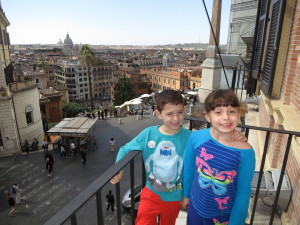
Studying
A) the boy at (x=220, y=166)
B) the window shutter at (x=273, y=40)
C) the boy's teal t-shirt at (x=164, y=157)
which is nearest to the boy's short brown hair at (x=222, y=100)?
the boy at (x=220, y=166)

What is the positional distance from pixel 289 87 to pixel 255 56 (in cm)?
319

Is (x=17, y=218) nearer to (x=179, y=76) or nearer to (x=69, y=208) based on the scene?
(x=69, y=208)

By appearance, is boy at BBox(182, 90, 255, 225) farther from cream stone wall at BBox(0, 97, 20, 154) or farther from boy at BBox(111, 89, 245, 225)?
cream stone wall at BBox(0, 97, 20, 154)

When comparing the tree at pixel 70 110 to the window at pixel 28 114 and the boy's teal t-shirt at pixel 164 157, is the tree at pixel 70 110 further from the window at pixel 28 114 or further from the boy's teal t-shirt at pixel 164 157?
the boy's teal t-shirt at pixel 164 157

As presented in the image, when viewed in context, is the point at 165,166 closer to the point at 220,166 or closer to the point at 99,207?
the point at 220,166

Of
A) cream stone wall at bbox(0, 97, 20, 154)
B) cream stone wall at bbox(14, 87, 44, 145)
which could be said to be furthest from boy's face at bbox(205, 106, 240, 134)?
cream stone wall at bbox(14, 87, 44, 145)

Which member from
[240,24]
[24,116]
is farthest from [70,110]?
[240,24]

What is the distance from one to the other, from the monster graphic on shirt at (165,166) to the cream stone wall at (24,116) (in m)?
18.4

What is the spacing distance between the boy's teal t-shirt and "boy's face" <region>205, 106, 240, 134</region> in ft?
1.43

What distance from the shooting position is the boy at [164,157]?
224cm

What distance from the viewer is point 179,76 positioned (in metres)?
53.3

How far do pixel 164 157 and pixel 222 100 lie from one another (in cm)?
80

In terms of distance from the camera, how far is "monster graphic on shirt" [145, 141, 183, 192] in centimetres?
227

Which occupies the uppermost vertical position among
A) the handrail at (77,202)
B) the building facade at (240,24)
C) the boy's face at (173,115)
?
the building facade at (240,24)
